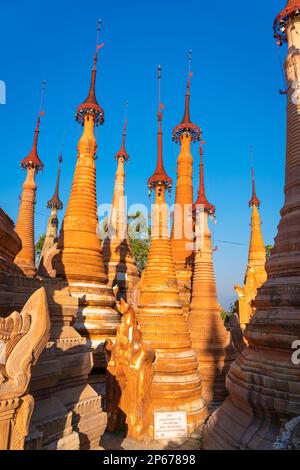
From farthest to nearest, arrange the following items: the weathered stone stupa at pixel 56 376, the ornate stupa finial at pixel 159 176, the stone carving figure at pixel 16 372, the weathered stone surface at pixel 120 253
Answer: the weathered stone surface at pixel 120 253, the ornate stupa finial at pixel 159 176, the weathered stone stupa at pixel 56 376, the stone carving figure at pixel 16 372

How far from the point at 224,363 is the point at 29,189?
54.4 ft

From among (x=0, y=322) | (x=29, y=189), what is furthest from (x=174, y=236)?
(x=0, y=322)

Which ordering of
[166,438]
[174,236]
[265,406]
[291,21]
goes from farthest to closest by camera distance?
[174,236], [291,21], [166,438], [265,406]

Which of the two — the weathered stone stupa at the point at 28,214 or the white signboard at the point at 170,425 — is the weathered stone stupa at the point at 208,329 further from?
the weathered stone stupa at the point at 28,214

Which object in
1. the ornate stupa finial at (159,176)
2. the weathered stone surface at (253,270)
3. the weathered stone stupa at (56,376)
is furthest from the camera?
the weathered stone surface at (253,270)

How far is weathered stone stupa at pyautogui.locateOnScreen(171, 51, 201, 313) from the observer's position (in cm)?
1861

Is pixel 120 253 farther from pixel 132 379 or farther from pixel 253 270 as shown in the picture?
pixel 132 379

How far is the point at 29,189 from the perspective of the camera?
2259cm

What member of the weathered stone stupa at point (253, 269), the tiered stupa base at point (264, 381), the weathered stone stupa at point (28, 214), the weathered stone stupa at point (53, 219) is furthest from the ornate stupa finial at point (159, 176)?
the weathered stone stupa at point (53, 219)

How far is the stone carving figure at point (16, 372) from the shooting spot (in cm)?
354

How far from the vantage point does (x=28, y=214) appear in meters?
21.1

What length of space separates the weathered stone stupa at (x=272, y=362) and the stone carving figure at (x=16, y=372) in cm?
428

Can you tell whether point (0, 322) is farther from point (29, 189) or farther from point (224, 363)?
point (29, 189)

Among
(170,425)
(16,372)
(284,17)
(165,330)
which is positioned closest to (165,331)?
(165,330)
